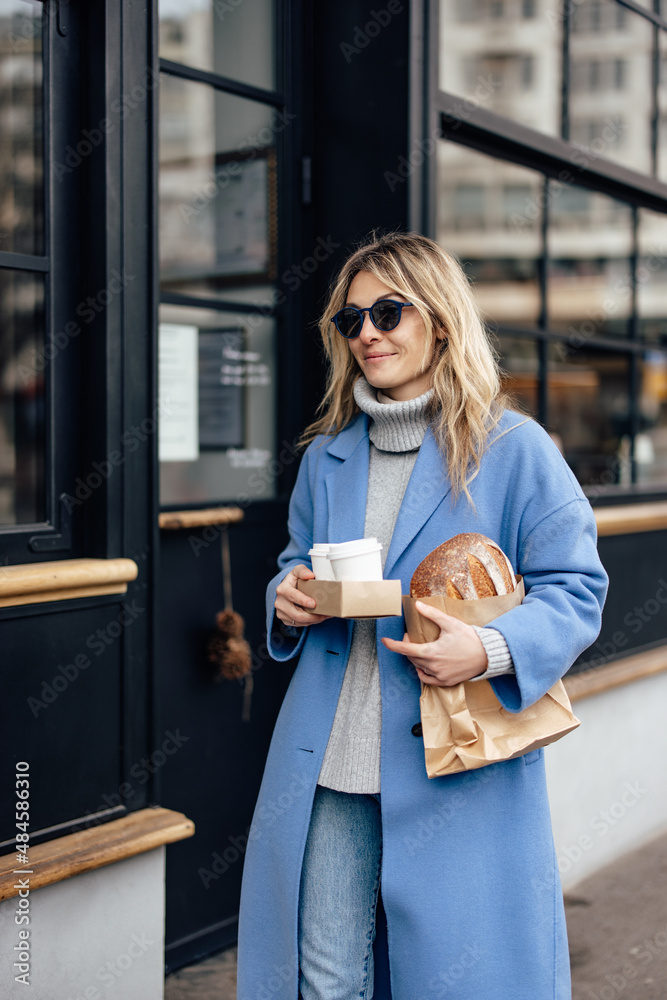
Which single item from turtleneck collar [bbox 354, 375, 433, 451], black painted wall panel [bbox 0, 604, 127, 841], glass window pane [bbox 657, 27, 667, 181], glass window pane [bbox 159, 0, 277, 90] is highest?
glass window pane [bbox 657, 27, 667, 181]

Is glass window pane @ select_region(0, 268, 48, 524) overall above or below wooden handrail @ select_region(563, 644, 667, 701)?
above

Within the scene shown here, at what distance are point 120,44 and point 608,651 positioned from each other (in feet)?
10.1

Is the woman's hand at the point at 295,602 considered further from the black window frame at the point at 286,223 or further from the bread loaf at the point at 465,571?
the black window frame at the point at 286,223

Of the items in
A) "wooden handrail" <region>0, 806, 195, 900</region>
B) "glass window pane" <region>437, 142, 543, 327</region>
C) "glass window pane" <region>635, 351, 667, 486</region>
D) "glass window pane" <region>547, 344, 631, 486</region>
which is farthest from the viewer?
"glass window pane" <region>635, 351, 667, 486</region>

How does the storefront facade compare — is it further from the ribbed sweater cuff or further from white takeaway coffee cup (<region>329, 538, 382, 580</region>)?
the ribbed sweater cuff

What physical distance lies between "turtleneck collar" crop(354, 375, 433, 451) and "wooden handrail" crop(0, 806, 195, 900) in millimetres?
1269

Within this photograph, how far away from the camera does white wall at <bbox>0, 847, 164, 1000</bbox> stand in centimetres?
225

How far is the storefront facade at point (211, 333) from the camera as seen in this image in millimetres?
2424

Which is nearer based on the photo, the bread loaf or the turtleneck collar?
the bread loaf

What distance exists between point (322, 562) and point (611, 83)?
13.0ft

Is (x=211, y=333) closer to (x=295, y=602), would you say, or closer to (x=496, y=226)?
(x=295, y=602)

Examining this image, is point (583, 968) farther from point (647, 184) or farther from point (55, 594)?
point (647, 184)

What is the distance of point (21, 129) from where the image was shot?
7.92 ft

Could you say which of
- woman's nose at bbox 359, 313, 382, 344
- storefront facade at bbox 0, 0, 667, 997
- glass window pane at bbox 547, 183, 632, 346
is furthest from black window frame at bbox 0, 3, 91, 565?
glass window pane at bbox 547, 183, 632, 346
